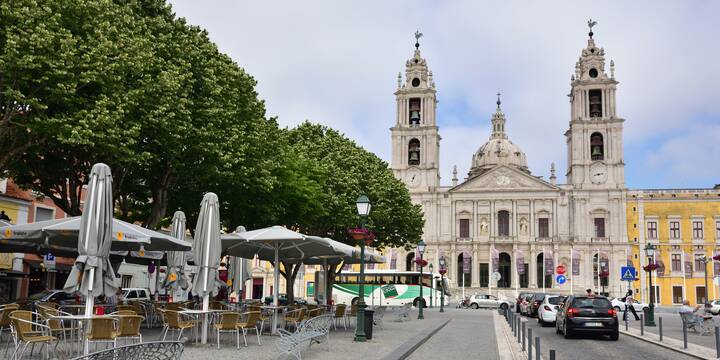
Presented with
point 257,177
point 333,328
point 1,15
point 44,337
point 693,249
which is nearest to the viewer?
point 44,337

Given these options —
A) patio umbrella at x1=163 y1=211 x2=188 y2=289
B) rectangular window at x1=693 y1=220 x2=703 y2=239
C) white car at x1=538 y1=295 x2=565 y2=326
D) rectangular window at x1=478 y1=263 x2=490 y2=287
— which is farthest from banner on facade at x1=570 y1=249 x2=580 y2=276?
patio umbrella at x1=163 y1=211 x2=188 y2=289

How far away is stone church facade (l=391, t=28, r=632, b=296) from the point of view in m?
70.4

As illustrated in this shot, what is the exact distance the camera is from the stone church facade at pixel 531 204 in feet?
231

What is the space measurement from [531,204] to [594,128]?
11001 mm

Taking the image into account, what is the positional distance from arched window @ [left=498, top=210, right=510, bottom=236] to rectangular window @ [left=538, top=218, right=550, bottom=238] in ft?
11.5

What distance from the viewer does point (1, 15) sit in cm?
1493

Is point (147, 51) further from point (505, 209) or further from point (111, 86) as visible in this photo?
point (505, 209)

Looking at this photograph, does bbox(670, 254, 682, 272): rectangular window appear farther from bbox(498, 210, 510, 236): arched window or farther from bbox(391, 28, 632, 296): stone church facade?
bbox(498, 210, 510, 236): arched window

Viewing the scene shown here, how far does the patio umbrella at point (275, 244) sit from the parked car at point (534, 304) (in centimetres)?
1773

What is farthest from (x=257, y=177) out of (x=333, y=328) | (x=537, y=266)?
(x=537, y=266)

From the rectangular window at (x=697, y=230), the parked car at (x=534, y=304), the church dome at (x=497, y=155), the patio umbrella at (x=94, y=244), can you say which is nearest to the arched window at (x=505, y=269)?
the rectangular window at (x=697, y=230)

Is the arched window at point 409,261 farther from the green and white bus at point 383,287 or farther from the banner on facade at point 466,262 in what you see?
the green and white bus at point 383,287

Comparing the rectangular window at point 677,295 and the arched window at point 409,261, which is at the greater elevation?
the arched window at point 409,261

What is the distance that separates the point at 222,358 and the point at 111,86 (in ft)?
26.9
